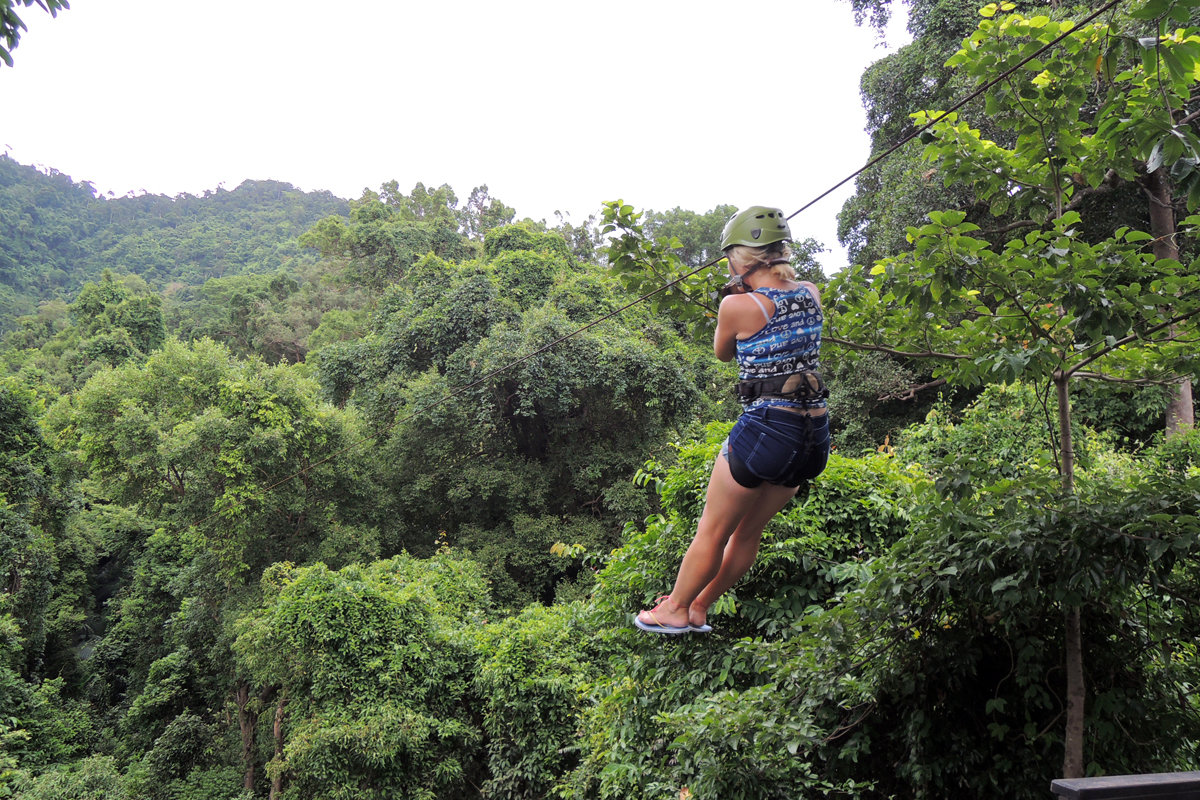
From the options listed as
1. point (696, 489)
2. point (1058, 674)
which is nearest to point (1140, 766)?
point (1058, 674)

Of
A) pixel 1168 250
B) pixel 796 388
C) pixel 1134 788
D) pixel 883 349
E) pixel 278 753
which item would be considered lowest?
pixel 278 753

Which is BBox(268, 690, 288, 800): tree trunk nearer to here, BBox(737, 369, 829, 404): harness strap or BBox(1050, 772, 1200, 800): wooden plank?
BBox(737, 369, 829, 404): harness strap

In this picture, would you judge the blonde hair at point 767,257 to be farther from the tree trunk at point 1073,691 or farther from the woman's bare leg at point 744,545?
the tree trunk at point 1073,691

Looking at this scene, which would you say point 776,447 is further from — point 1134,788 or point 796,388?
point 1134,788

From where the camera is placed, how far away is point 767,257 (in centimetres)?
200

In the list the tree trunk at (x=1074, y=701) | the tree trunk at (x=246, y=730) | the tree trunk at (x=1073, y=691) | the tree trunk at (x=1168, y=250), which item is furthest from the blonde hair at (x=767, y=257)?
the tree trunk at (x=246, y=730)

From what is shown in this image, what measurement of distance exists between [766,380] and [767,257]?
0.35 m

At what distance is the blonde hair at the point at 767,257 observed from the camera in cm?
200

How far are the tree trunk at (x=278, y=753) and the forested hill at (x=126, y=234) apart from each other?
35.8 m

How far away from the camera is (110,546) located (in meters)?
19.2

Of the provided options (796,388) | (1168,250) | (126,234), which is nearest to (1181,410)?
(1168,250)

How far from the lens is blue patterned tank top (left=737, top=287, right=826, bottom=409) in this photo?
1.95 metres

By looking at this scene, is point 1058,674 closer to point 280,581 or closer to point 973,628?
point 973,628

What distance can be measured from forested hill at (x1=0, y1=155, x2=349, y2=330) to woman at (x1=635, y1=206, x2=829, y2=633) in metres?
43.2
